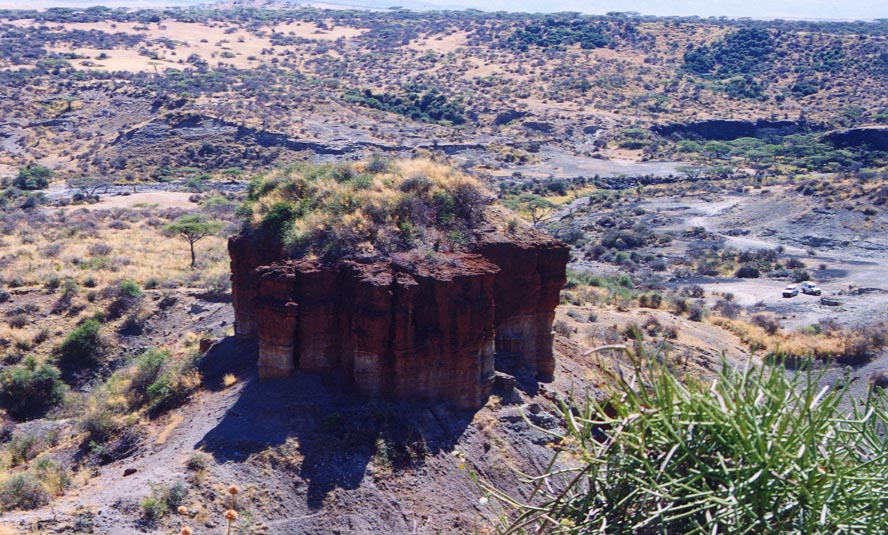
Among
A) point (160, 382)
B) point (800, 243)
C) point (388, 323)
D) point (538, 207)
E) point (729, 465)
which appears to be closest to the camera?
point (729, 465)

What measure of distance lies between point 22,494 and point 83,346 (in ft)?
37.9

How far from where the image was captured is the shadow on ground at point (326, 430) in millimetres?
15125

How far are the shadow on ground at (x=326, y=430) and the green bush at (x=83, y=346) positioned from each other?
34.0 ft

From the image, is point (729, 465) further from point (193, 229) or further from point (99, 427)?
point (193, 229)

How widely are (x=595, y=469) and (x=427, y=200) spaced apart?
13506mm

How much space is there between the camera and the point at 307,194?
19.4 m

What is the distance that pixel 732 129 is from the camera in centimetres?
8944

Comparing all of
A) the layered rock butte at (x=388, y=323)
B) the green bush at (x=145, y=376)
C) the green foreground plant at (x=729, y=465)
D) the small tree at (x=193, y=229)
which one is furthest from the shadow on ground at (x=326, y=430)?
the small tree at (x=193, y=229)

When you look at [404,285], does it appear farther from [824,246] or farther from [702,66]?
[702,66]

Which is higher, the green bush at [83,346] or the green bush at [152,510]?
the green bush at [152,510]

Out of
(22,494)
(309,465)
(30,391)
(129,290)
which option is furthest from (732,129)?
(22,494)

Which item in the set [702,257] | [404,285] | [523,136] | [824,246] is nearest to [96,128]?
[523,136]

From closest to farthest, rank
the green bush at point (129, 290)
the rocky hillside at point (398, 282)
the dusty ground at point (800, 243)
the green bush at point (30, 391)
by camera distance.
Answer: the rocky hillside at point (398, 282)
the green bush at point (30, 391)
the green bush at point (129, 290)
the dusty ground at point (800, 243)

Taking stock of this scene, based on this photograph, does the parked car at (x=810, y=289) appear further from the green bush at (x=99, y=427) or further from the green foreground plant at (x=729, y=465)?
the green foreground plant at (x=729, y=465)
